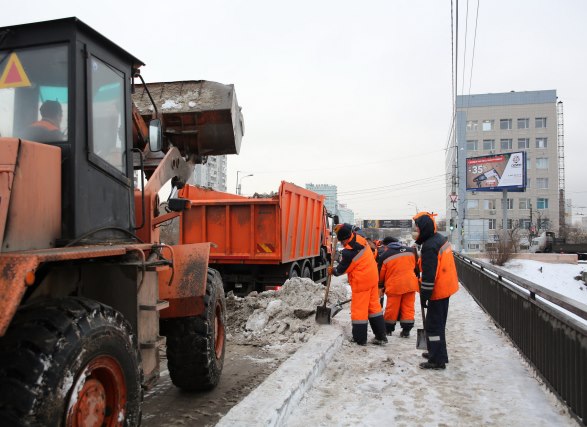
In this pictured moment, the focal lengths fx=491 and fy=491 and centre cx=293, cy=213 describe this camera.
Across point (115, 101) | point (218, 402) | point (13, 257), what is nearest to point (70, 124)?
point (115, 101)

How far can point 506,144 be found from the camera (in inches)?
2778

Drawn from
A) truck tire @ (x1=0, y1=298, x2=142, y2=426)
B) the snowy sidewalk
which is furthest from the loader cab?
the snowy sidewalk

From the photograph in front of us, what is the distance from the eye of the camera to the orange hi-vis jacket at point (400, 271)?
7152mm

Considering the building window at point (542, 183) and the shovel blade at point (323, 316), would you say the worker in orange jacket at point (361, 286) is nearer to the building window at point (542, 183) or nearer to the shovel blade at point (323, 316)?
the shovel blade at point (323, 316)

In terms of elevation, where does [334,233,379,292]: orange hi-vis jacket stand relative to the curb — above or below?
above

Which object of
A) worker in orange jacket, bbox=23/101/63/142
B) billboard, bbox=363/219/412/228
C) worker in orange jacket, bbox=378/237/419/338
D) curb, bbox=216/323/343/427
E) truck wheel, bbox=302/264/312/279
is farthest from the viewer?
billboard, bbox=363/219/412/228

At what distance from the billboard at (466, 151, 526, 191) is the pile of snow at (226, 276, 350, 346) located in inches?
1268

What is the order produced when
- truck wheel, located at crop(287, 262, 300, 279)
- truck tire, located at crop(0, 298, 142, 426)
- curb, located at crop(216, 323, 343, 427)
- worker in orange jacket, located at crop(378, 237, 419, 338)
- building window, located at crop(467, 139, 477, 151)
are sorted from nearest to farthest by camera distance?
truck tire, located at crop(0, 298, 142, 426)
curb, located at crop(216, 323, 343, 427)
worker in orange jacket, located at crop(378, 237, 419, 338)
truck wheel, located at crop(287, 262, 300, 279)
building window, located at crop(467, 139, 477, 151)

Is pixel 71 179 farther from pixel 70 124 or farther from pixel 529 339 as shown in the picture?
pixel 529 339

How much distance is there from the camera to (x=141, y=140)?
4.27m

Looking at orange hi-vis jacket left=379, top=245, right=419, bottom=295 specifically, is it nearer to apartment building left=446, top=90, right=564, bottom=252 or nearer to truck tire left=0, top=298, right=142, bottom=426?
truck tire left=0, top=298, right=142, bottom=426

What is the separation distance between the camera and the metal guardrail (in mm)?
3672

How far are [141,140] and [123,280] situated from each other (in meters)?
1.48

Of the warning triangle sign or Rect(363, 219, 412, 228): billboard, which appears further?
Rect(363, 219, 412, 228): billboard
